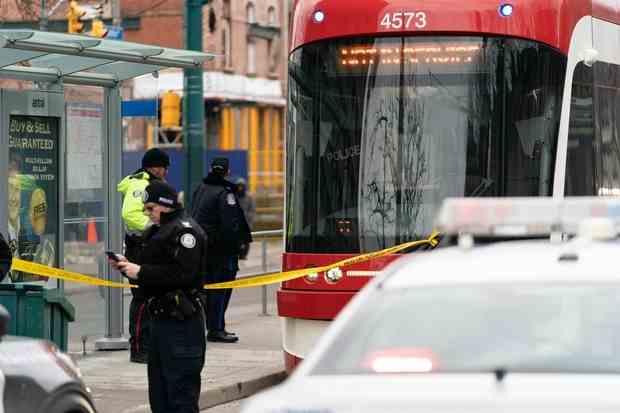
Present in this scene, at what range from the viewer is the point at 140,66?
15.3 meters

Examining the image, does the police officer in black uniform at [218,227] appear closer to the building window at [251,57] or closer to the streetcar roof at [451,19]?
the streetcar roof at [451,19]

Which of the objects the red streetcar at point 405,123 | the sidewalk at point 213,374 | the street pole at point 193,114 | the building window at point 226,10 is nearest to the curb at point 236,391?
the sidewalk at point 213,374

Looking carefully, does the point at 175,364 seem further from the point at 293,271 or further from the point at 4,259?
the point at 293,271

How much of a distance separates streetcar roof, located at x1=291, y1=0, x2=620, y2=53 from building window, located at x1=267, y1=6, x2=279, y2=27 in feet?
183

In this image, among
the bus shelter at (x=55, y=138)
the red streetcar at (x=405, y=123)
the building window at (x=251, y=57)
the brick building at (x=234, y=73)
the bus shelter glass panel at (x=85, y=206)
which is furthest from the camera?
the building window at (x=251, y=57)

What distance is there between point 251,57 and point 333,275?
55.2m

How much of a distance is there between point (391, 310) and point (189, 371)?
4.13 m

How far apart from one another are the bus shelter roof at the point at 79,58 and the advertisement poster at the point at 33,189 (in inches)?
17.5

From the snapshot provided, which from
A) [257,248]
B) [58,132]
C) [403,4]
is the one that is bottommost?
[257,248]

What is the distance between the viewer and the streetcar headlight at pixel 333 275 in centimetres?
1294

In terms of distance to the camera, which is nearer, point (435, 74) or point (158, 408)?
point (158, 408)

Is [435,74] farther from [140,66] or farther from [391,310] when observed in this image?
[391,310]

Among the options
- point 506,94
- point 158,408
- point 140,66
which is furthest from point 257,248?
point 158,408

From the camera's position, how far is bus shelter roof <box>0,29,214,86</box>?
517 inches
